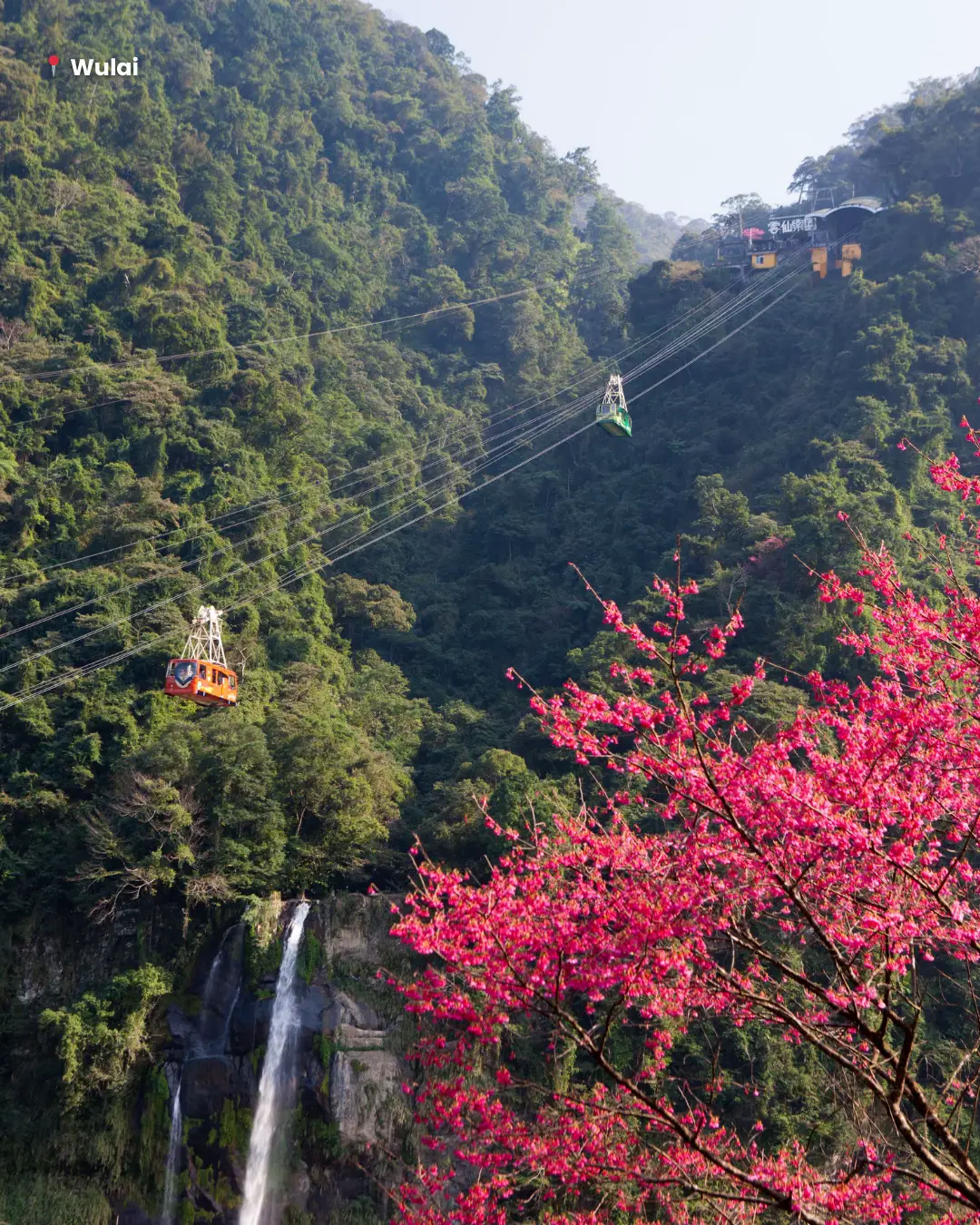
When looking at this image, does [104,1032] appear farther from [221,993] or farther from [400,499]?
[400,499]

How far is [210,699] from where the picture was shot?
23.6 meters

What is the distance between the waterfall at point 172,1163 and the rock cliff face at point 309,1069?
0.09 m

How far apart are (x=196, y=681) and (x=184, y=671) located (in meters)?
0.33

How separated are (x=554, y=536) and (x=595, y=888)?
29.8m

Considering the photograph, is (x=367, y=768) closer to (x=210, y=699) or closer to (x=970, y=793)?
(x=210, y=699)

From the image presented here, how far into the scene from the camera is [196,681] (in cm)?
2283

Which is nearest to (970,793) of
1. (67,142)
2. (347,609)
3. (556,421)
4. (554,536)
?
(347,609)

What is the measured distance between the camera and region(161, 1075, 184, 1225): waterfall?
20.6 metres

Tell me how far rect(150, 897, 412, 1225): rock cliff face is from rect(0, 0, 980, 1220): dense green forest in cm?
106

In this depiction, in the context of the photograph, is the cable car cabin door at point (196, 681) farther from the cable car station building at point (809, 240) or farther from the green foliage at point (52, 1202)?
the cable car station building at point (809, 240)

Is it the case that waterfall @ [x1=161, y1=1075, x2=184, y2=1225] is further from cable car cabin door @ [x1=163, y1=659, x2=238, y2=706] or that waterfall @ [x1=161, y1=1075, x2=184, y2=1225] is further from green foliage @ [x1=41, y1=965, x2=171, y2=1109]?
cable car cabin door @ [x1=163, y1=659, x2=238, y2=706]

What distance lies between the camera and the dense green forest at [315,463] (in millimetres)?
23859

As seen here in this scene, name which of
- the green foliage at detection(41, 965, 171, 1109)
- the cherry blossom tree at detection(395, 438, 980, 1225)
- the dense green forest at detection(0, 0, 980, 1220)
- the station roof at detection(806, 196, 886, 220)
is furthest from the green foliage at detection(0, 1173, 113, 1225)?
the station roof at detection(806, 196, 886, 220)

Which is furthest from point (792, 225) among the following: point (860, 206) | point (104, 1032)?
point (104, 1032)
